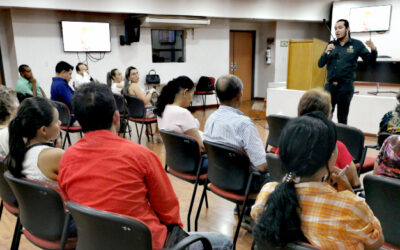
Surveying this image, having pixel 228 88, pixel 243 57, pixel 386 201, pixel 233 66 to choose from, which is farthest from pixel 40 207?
pixel 243 57

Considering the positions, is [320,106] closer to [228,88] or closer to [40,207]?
[228,88]

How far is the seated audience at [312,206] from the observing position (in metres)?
1.05

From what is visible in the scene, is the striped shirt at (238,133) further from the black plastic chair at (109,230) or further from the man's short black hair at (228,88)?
the black plastic chair at (109,230)

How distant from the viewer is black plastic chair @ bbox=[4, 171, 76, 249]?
1421 mm

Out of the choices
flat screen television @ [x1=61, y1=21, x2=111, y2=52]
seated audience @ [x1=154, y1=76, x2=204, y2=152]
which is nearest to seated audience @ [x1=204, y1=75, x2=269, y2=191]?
seated audience @ [x1=154, y1=76, x2=204, y2=152]

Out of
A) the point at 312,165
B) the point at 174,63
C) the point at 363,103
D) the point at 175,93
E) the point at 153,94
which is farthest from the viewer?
the point at 174,63

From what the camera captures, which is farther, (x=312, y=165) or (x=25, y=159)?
(x=25, y=159)

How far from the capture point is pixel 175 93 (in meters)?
2.96

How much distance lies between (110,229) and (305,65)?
215 inches

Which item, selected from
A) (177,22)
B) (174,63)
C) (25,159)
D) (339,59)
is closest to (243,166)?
(25,159)

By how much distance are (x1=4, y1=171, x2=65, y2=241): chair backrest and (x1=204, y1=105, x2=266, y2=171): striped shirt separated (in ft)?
3.81

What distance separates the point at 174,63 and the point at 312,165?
7804 millimetres

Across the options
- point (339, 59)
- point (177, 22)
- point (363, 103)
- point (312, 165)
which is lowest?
point (363, 103)

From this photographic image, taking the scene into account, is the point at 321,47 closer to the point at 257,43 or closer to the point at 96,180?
the point at 257,43
